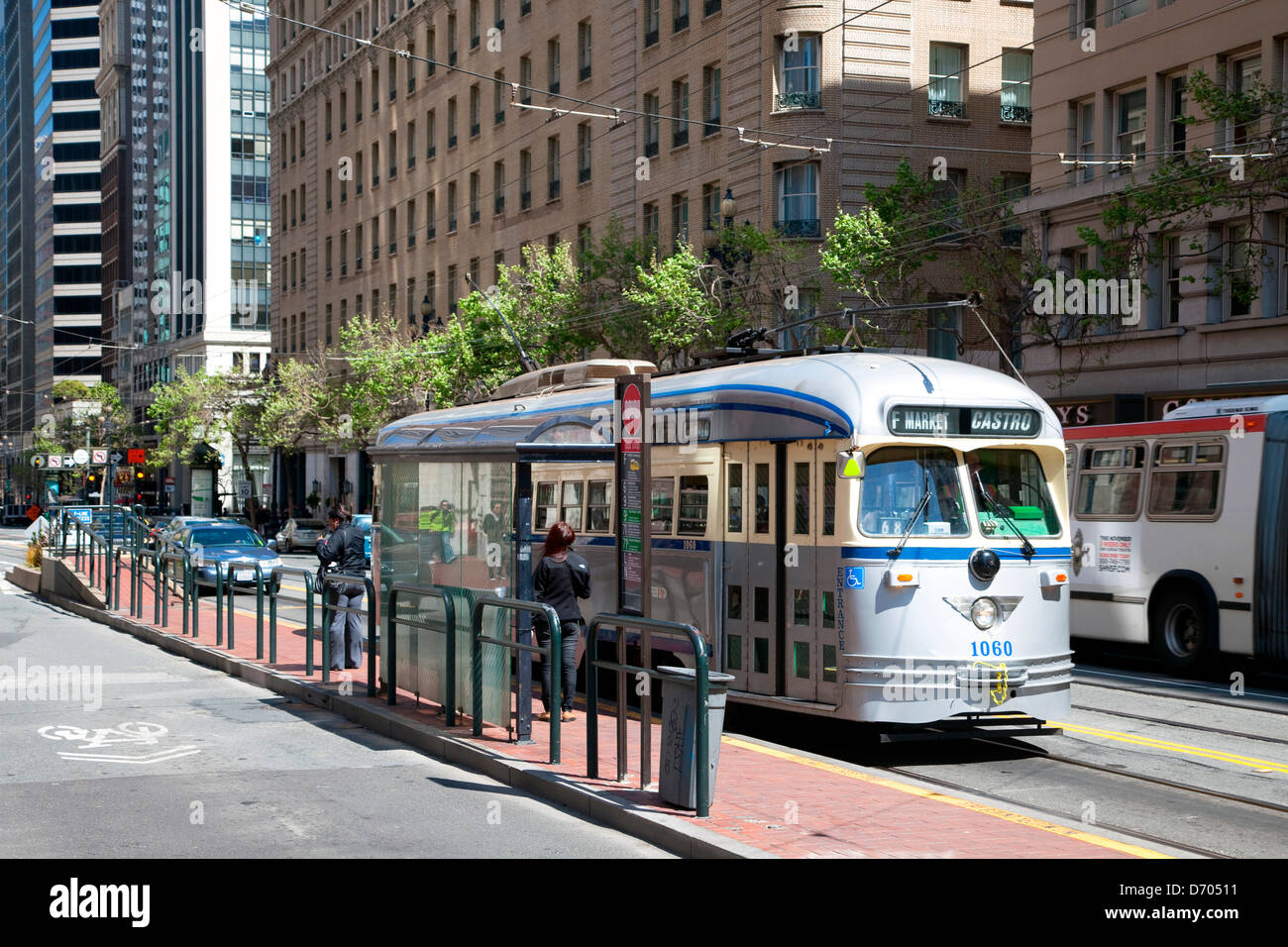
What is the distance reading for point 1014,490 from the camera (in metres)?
13.0

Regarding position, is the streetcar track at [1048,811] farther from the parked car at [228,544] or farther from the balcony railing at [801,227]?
the balcony railing at [801,227]

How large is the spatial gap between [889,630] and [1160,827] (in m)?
2.86

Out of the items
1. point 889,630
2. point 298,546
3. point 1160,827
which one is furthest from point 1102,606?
point 298,546

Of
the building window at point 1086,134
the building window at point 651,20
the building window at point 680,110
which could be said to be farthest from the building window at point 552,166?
the building window at point 1086,134

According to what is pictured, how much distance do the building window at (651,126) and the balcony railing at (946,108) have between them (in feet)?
27.8

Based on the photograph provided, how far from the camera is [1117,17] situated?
31969 millimetres

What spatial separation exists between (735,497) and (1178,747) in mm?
4290

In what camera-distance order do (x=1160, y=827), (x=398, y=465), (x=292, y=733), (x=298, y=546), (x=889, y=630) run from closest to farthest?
(x=1160, y=827) < (x=889, y=630) < (x=292, y=733) < (x=398, y=465) < (x=298, y=546)

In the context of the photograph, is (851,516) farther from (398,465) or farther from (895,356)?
(398,465)

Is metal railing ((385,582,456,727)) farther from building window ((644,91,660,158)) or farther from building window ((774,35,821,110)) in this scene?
building window ((644,91,660,158))

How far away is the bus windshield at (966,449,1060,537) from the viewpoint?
12.7 m

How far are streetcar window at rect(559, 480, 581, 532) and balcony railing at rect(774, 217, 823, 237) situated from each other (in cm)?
2320

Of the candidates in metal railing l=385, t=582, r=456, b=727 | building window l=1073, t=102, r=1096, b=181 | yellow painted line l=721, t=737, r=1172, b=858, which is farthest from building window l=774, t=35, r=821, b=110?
yellow painted line l=721, t=737, r=1172, b=858

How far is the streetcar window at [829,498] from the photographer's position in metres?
12.5
